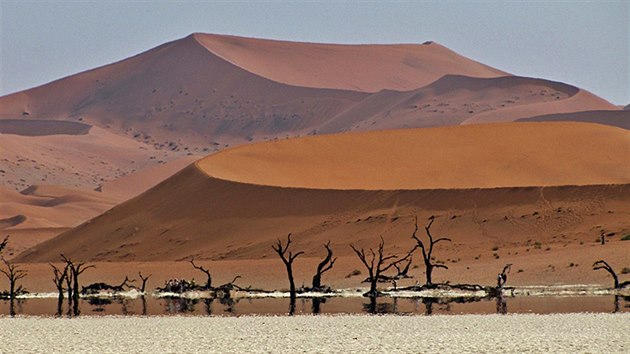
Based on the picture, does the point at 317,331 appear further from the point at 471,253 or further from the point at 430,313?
the point at 471,253

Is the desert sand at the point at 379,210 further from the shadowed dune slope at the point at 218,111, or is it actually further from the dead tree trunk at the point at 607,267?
the shadowed dune slope at the point at 218,111

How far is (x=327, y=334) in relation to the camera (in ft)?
94.5

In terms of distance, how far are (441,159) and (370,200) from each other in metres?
12.2

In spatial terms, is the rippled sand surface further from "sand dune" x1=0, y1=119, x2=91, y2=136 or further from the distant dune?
"sand dune" x1=0, y1=119, x2=91, y2=136

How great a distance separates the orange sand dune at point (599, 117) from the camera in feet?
456

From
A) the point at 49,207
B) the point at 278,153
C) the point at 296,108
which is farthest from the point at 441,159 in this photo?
the point at 296,108

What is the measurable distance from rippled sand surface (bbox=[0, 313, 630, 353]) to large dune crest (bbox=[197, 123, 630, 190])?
39872mm

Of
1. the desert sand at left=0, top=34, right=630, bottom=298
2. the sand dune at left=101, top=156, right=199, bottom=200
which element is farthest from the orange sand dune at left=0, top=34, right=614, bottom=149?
the desert sand at left=0, top=34, right=630, bottom=298

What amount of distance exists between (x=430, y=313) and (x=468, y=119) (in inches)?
4590

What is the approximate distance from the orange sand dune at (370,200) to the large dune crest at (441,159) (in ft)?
0.40

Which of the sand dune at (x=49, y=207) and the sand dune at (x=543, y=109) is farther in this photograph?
the sand dune at (x=543, y=109)

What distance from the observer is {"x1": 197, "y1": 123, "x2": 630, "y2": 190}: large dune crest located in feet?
248

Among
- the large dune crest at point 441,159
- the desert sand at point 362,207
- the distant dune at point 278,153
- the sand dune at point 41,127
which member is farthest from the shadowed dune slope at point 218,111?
the large dune crest at point 441,159

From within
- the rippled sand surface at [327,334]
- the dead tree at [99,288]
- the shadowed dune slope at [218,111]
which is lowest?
the rippled sand surface at [327,334]
